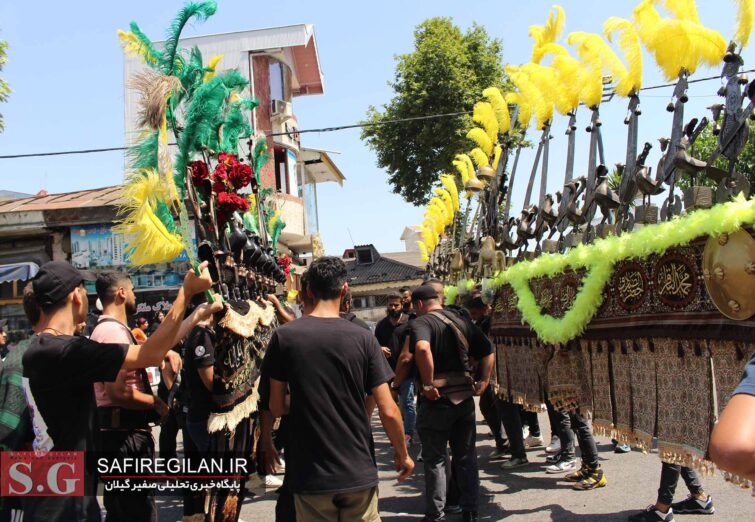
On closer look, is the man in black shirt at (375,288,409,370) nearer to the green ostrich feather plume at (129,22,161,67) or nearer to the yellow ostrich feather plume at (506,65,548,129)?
the yellow ostrich feather plume at (506,65,548,129)

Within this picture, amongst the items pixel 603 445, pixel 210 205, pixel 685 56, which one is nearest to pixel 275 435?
pixel 210 205

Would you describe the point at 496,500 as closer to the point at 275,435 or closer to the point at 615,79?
the point at 275,435

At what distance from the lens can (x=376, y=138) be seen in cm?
2177

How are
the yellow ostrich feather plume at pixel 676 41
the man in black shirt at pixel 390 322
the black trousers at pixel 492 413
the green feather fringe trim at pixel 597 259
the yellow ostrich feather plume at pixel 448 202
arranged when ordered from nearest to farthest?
the green feather fringe trim at pixel 597 259
the yellow ostrich feather plume at pixel 676 41
the black trousers at pixel 492 413
the man in black shirt at pixel 390 322
the yellow ostrich feather plume at pixel 448 202

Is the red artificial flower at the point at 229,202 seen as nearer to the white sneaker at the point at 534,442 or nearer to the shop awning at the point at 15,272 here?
the white sneaker at the point at 534,442

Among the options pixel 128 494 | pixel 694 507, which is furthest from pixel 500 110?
pixel 128 494

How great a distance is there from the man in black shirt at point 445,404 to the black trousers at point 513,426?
2.08 meters

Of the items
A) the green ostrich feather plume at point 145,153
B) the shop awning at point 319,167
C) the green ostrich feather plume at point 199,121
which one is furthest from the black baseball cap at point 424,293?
the shop awning at point 319,167

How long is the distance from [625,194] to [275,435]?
4722 millimetres

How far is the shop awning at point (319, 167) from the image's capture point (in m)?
29.0

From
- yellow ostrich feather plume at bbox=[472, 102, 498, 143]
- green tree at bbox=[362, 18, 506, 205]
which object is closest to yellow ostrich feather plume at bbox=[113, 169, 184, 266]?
yellow ostrich feather plume at bbox=[472, 102, 498, 143]

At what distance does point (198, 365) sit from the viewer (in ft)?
15.6

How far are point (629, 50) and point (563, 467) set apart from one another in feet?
13.9

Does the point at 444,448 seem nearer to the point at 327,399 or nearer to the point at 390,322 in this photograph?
the point at 327,399
